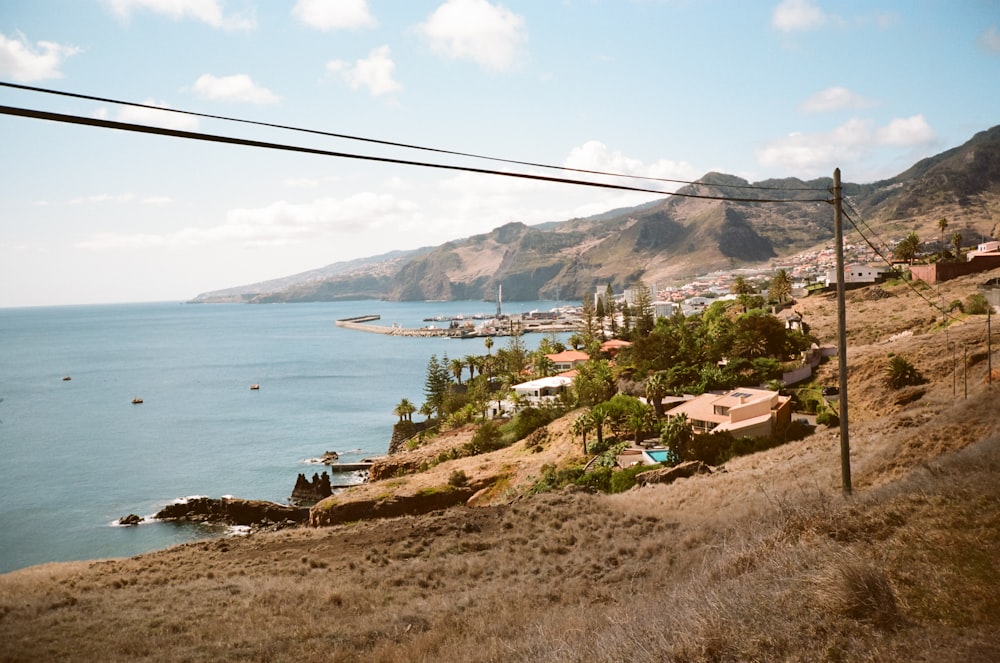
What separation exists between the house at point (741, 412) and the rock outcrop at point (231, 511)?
2581 centimetres

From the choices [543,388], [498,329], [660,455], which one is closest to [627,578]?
[660,455]

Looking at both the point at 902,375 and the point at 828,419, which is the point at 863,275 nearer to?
the point at 902,375

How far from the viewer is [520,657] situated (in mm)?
7559

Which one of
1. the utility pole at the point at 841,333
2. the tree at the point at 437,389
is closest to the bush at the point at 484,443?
the tree at the point at 437,389

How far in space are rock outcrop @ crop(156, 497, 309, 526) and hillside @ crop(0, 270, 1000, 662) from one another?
18.3 metres

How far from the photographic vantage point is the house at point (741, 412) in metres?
28.2

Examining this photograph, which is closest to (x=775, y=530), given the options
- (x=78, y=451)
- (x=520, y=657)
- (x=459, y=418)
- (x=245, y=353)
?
(x=520, y=657)

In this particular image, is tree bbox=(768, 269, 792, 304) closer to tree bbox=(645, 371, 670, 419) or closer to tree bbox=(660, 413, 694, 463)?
tree bbox=(645, 371, 670, 419)

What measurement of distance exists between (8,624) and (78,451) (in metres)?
58.8

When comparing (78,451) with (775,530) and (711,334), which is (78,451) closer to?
(711,334)

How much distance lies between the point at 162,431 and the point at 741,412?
216ft

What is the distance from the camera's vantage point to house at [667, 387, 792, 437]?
28.2 meters

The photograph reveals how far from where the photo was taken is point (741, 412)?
98.6 feet

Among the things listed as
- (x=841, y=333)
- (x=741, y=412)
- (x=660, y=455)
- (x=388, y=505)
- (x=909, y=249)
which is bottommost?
(x=388, y=505)
